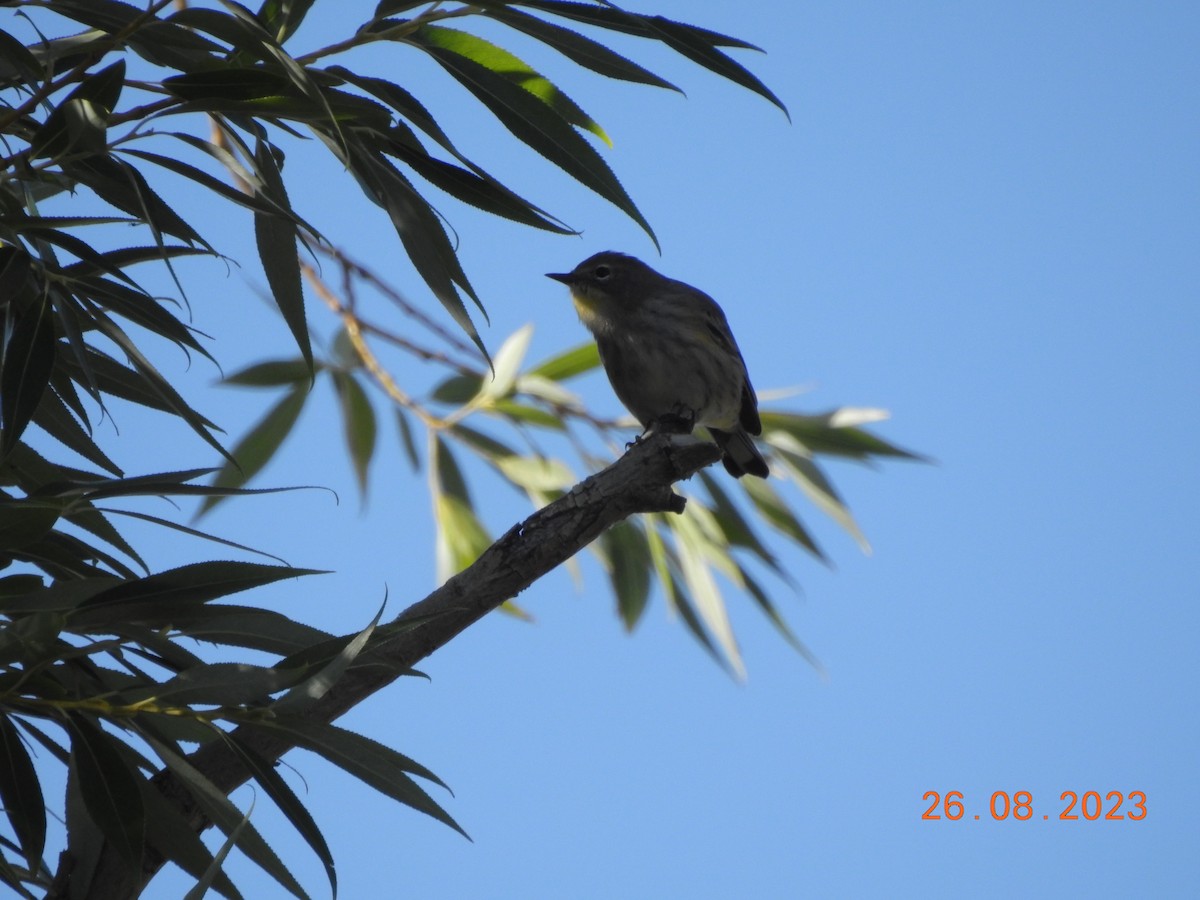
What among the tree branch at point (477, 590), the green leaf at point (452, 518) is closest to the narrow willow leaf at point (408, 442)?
the green leaf at point (452, 518)

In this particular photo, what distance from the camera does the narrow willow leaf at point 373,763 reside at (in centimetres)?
187

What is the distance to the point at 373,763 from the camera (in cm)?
192

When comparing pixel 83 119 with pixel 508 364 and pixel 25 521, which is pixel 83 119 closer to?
pixel 25 521

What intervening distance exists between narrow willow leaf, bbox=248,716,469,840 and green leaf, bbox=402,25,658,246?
3.51 feet

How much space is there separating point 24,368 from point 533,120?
1000mm

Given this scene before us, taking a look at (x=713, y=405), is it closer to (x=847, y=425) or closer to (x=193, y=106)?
(x=847, y=425)

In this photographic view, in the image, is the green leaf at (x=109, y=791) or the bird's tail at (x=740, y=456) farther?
the bird's tail at (x=740, y=456)

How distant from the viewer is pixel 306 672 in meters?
1.80

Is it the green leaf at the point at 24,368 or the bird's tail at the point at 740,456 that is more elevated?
the bird's tail at the point at 740,456

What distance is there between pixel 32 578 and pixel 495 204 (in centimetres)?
102

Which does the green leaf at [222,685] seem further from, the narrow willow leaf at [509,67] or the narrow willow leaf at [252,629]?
the narrow willow leaf at [509,67]

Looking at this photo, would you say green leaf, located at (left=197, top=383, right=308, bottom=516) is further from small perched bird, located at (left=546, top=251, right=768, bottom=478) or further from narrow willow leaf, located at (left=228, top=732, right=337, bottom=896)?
narrow willow leaf, located at (left=228, top=732, right=337, bottom=896)

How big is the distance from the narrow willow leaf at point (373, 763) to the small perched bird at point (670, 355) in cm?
284

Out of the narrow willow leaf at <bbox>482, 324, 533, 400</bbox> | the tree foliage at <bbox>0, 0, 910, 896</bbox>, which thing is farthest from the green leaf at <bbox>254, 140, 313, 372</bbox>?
the narrow willow leaf at <bbox>482, 324, 533, 400</bbox>
